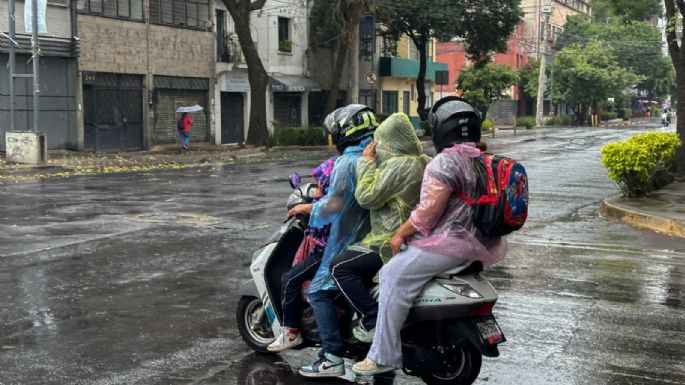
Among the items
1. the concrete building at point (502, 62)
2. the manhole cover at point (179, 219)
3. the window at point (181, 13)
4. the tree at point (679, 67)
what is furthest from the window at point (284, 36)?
the concrete building at point (502, 62)

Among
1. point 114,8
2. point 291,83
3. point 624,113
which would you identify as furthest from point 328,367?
point 624,113

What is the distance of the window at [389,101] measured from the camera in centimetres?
5211

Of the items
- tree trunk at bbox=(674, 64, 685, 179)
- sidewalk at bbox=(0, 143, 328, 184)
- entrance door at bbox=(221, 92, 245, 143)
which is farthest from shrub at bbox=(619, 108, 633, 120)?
tree trunk at bbox=(674, 64, 685, 179)

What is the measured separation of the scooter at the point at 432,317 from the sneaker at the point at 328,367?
12 centimetres

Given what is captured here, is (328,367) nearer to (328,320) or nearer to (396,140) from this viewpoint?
(328,320)

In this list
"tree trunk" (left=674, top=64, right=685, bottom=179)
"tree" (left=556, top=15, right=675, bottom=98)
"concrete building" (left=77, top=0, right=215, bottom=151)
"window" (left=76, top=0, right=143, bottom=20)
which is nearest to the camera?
"tree trunk" (left=674, top=64, right=685, bottom=179)

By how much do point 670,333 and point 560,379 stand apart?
5.41ft

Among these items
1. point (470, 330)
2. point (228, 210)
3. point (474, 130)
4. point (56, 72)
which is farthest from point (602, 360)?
point (56, 72)

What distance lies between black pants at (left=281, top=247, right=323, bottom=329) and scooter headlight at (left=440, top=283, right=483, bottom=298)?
95 centimetres

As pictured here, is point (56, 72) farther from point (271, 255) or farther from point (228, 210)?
point (271, 255)

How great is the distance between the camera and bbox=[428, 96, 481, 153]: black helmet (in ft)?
15.6

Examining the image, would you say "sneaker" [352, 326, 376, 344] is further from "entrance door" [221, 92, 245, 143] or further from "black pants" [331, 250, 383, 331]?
"entrance door" [221, 92, 245, 143]

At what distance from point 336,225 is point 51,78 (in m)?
26.6

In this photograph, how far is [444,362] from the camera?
493 centimetres
